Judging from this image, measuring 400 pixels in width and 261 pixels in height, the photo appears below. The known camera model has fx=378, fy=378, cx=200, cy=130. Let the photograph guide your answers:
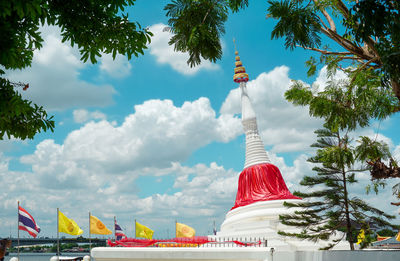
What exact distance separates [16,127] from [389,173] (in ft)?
26.0

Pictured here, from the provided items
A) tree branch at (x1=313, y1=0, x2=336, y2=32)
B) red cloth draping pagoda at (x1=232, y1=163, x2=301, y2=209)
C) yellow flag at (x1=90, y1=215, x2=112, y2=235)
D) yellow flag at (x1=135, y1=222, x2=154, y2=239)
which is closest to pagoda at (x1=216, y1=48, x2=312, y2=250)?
red cloth draping pagoda at (x1=232, y1=163, x2=301, y2=209)

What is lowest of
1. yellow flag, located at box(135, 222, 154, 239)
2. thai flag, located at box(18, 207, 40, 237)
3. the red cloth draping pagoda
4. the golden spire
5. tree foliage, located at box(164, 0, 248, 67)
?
yellow flag, located at box(135, 222, 154, 239)

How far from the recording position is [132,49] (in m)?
5.73

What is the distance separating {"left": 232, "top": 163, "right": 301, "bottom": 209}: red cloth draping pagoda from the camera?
2286cm

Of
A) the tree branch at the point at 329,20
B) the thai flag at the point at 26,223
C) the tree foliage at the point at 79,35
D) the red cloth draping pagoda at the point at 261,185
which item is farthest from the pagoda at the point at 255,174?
the tree foliage at the point at 79,35

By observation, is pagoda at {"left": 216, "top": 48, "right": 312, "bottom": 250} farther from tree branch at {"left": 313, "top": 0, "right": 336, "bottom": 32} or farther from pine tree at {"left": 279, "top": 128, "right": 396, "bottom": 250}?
tree branch at {"left": 313, "top": 0, "right": 336, "bottom": 32}

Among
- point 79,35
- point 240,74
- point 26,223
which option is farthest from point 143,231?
point 79,35

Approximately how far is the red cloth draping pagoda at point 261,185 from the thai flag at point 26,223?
468 inches

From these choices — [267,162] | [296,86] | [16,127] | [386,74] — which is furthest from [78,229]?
[386,74]

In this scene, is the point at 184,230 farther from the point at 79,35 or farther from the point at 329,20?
the point at 79,35

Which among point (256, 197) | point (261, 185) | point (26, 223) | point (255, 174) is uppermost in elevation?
point (255, 174)

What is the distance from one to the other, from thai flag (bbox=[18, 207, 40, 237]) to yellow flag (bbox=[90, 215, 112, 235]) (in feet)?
12.4

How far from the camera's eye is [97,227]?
1988 cm

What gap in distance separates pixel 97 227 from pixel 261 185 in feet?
32.9
